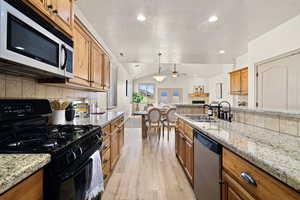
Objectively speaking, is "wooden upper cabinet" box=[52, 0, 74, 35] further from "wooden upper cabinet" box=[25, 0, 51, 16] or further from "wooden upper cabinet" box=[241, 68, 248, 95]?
"wooden upper cabinet" box=[241, 68, 248, 95]

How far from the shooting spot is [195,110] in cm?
341

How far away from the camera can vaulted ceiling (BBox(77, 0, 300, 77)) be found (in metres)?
2.37

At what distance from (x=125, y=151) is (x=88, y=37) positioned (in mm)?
2466

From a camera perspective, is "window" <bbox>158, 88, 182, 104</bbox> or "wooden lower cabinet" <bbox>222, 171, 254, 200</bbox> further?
"window" <bbox>158, 88, 182, 104</bbox>

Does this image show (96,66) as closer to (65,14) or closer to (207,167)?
(65,14)

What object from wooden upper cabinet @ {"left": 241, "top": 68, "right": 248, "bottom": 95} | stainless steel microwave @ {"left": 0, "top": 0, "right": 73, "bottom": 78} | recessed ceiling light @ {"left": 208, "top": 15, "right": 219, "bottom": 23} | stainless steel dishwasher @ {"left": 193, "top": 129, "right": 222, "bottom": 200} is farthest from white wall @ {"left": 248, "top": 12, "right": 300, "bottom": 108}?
stainless steel microwave @ {"left": 0, "top": 0, "right": 73, "bottom": 78}

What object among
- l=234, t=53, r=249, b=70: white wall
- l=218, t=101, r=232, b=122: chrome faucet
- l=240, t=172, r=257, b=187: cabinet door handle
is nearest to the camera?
l=240, t=172, r=257, b=187: cabinet door handle

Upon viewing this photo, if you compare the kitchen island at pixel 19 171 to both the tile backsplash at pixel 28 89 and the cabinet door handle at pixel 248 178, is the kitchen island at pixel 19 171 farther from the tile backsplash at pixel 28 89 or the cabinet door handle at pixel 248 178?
the cabinet door handle at pixel 248 178

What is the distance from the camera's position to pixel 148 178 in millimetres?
2398

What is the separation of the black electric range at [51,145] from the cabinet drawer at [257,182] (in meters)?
1.00

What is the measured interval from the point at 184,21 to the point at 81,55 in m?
1.89

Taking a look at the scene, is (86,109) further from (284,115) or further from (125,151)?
(284,115)

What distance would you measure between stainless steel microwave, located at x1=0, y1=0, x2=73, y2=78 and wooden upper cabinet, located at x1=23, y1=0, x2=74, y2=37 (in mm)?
49

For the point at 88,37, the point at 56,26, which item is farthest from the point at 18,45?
the point at 88,37
